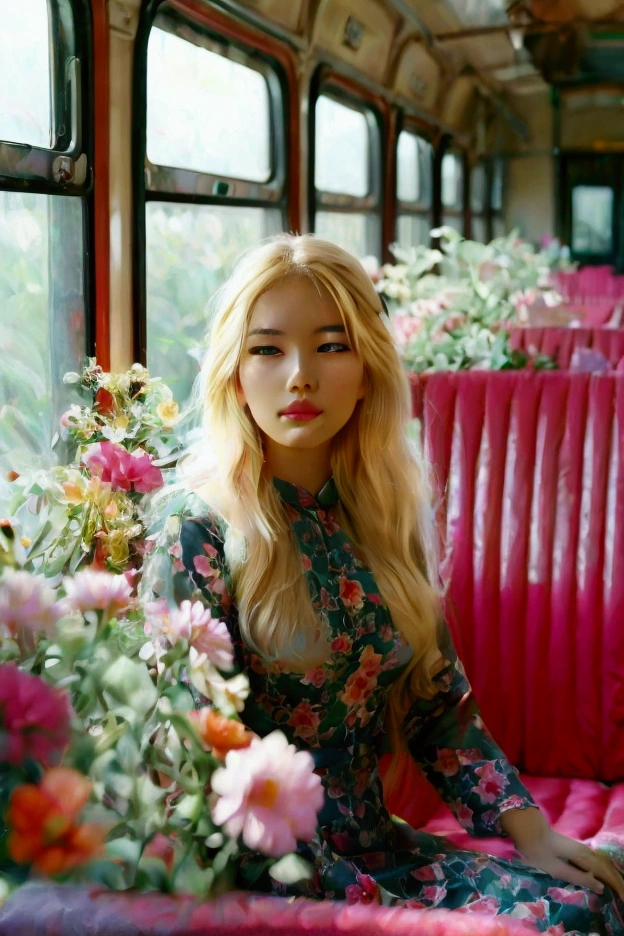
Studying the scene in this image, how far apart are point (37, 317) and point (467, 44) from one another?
3.63 meters

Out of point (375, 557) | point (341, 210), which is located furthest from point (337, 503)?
point (341, 210)

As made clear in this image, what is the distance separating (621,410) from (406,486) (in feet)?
2.22

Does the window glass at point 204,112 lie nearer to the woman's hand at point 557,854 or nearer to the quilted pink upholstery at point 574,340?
the woman's hand at point 557,854

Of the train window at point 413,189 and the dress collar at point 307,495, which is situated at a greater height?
the train window at point 413,189

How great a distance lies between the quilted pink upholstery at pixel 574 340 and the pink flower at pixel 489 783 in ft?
8.65

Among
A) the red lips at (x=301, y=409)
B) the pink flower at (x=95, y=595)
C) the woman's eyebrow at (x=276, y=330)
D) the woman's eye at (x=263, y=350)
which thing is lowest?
the pink flower at (x=95, y=595)

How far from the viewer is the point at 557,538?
1.84m

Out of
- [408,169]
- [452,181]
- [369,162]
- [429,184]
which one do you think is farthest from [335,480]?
[452,181]

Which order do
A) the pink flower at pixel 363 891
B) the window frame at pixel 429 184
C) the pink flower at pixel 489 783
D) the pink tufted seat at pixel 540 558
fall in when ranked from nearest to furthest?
the pink flower at pixel 363 891 → the pink flower at pixel 489 783 → the pink tufted seat at pixel 540 558 → the window frame at pixel 429 184

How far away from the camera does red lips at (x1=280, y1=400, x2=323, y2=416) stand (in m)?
1.14

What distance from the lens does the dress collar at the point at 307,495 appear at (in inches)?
48.5

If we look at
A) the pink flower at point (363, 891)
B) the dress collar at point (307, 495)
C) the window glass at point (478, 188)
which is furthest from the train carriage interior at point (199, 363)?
the window glass at point (478, 188)

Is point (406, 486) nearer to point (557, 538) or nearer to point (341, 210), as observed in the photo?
point (557, 538)

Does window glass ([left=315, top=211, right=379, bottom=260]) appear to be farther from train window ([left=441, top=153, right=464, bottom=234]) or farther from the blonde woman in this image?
the blonde woman
